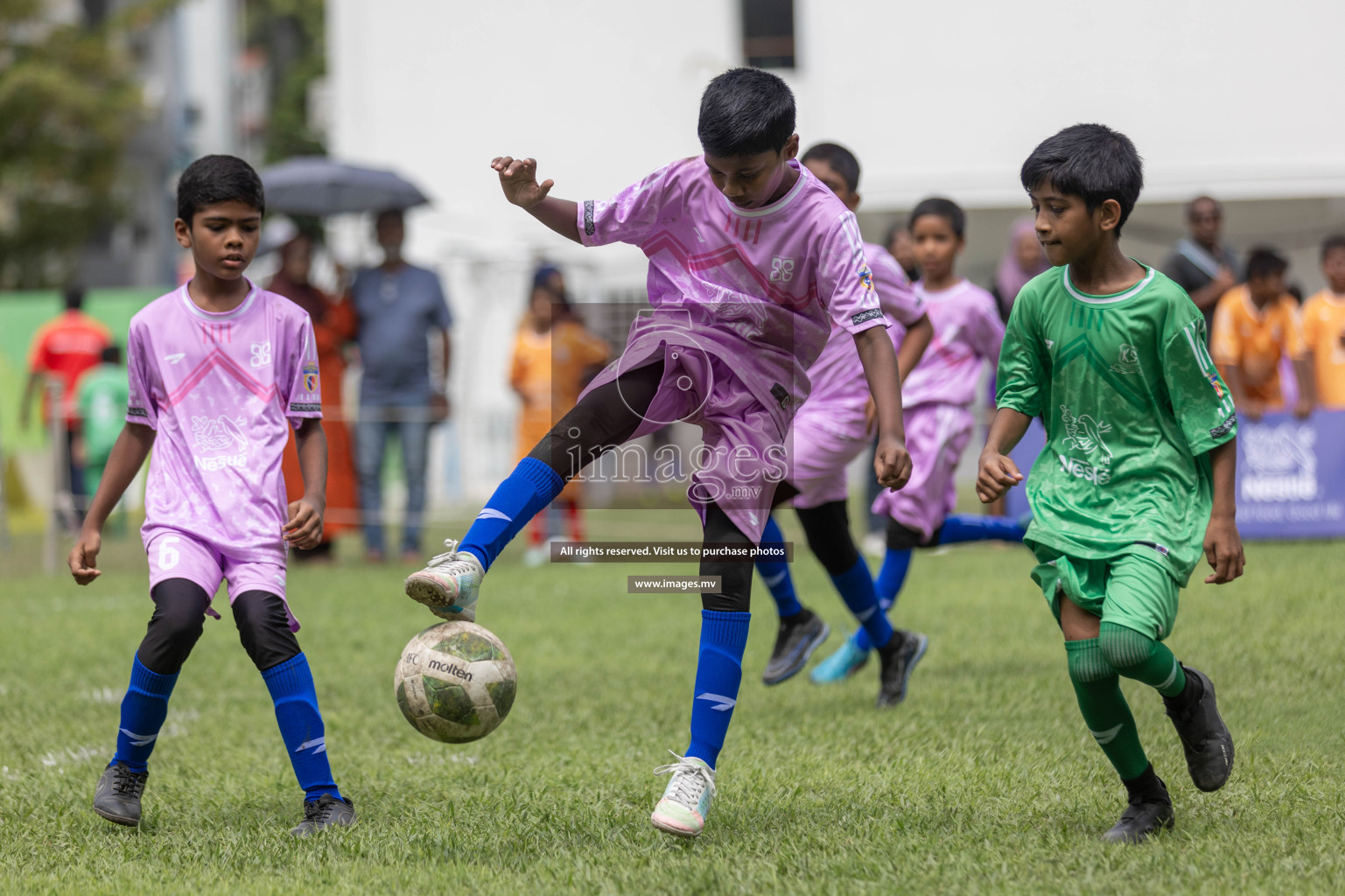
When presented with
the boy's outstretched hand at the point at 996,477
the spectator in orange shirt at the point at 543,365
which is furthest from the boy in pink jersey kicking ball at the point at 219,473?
the spectator in orange shirt at the point at 543,365

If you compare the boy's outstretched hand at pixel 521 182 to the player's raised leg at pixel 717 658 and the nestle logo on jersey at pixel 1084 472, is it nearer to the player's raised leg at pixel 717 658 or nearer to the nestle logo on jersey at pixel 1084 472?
the player's raised leg at pixel 717 658

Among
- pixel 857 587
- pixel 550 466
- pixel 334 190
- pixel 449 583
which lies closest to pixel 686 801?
pixel 449 583

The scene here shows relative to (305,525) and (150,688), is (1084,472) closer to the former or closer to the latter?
(305,525)

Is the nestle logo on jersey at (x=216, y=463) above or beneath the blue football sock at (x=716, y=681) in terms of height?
above

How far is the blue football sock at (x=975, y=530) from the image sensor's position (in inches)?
280

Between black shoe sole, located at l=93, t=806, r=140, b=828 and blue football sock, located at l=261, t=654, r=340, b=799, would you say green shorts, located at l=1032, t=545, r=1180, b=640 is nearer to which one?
blue football sock, located at l=261, t=654, r=340, b=799

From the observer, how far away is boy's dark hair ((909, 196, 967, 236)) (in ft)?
22.6

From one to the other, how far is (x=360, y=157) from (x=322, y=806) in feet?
52.4

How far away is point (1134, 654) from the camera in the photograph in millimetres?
3674

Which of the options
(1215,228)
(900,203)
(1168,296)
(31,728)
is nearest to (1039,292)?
(1168,296)

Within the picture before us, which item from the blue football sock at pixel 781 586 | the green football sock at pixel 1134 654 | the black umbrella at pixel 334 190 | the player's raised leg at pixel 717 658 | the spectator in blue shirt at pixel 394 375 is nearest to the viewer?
the green football sock at pixel 1134 654

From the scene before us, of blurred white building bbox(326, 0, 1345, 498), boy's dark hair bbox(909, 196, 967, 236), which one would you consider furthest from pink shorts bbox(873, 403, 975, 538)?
blurred white building bbox(326, 0, 1345, 498)

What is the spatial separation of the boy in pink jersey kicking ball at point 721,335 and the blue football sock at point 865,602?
1.84 metres

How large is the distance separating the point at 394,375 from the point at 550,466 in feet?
24.9
